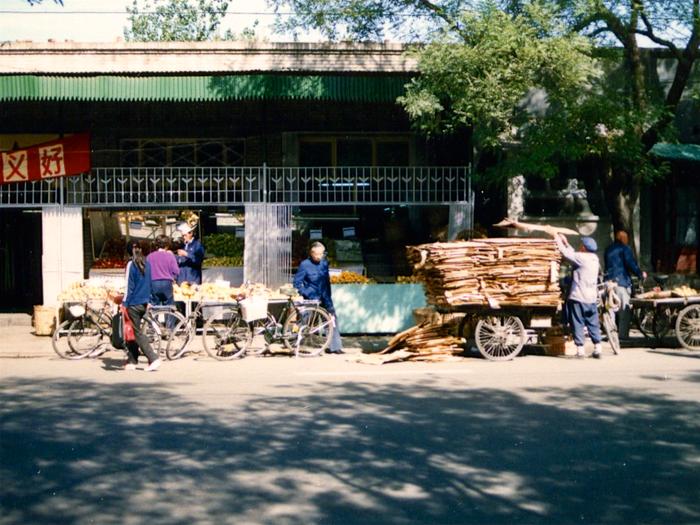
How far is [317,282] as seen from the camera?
14.1m

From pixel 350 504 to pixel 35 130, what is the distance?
564 inches

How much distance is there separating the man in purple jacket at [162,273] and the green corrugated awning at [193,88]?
11.6 feet

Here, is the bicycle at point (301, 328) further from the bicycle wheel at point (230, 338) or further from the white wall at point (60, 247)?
the white wall at point (60, 247)

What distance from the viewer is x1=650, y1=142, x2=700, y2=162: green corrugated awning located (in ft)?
54.7

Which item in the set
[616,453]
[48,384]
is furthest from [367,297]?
[616,453]

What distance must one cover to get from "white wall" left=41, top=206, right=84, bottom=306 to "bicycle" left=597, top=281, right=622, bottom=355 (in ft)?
30.2

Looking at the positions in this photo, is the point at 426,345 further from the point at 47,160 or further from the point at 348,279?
the point at 47,160

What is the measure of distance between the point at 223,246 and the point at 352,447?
35.2ft

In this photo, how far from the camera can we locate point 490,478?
648 cm

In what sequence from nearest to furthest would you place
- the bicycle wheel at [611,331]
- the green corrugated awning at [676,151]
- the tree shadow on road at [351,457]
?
the tree shadow on road at [351,457], the bicycle wheel at [611,331], the green corrugated awning at [676,151]

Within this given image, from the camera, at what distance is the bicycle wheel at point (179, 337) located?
13.2 metres

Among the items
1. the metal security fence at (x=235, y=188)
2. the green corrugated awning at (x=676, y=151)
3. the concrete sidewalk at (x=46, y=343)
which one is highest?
the green corrugated awning at (x=676, y=151)

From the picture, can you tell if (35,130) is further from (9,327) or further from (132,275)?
(132,275)

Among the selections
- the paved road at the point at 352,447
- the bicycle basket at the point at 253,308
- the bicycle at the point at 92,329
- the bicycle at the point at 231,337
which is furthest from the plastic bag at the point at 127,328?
the bicycle basket at the point at 253,308
